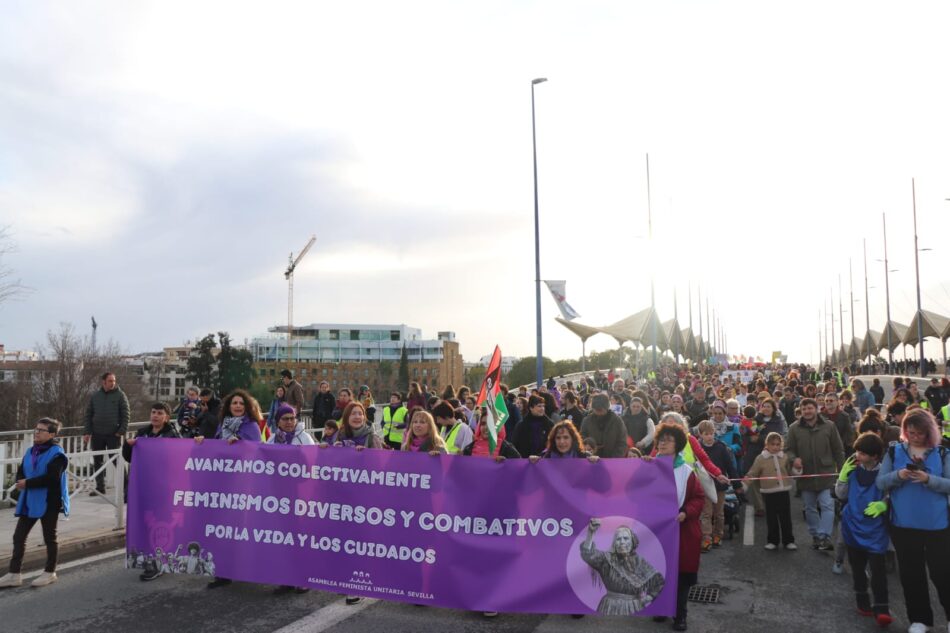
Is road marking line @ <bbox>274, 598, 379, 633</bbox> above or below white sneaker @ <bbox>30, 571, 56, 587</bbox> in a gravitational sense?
below

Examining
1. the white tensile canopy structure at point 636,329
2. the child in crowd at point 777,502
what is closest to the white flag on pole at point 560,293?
the child in crowd at point 777,502

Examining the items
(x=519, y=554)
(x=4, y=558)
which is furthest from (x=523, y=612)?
(x=4, y=558)

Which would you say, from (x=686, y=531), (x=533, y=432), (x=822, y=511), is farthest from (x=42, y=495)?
(x=822, y=511)

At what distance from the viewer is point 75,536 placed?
846 cm

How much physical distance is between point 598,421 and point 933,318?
5945 cm

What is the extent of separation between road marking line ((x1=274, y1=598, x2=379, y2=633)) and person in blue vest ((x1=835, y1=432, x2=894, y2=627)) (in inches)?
158

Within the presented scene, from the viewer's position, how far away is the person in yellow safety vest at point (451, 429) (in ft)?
28.6

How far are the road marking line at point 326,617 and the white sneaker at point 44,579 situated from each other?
2724 millimetres

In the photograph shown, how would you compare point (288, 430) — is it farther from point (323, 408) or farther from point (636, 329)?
point (636, 329)

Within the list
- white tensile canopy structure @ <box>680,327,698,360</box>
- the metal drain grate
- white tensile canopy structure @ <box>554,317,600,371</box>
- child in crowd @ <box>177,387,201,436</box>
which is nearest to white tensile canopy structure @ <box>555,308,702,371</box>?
white tensile canopy structure @ <box>554,317,600,371</box>

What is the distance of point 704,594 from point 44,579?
600 centimetres

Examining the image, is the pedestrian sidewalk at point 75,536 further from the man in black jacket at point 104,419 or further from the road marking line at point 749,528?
the road marking line at point 749,528

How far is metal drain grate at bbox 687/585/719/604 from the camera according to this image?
6.46 metres

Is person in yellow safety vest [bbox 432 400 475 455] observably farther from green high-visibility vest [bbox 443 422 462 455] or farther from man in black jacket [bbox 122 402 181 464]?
man in black jacket [bbox 122 402 181 464]
